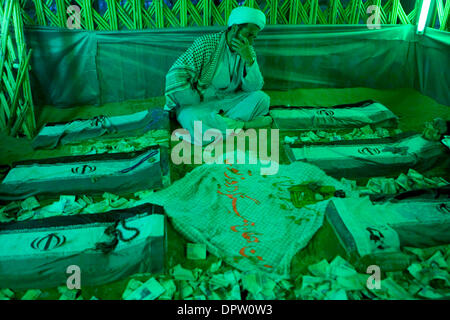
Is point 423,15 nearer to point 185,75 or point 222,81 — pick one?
point 222,81

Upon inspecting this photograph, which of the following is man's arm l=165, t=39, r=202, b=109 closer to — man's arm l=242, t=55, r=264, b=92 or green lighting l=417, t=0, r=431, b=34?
man's arm l=242, t=55, r=264, b=92

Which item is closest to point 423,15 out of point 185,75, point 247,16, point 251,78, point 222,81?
point 251,78

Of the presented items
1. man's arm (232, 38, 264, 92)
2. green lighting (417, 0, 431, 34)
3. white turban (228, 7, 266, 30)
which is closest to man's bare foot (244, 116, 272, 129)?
man's arm (232, 38, 264, 92)

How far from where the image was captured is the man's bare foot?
3276 mm

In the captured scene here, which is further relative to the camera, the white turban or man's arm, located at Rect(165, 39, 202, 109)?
man's arm, located at Rect(165, 39, 202, 109)

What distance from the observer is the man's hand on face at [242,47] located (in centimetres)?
299

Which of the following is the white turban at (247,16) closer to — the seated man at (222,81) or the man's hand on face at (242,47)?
the seated man at (222,81)

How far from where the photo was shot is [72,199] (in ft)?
7.22

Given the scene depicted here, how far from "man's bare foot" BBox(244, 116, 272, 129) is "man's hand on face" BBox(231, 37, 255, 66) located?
22.0 inches
